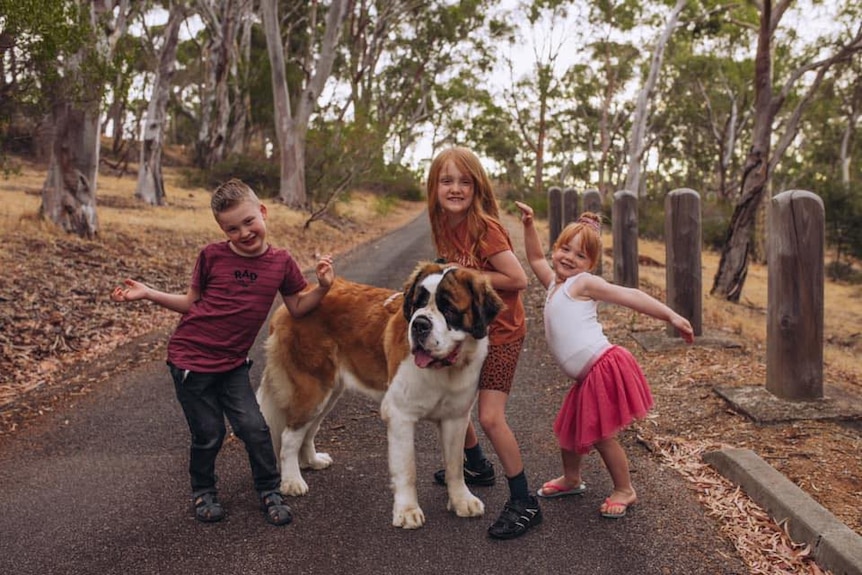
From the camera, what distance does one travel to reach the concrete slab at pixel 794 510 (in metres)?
3.12

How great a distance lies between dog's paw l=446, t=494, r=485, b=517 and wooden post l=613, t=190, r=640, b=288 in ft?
19.7

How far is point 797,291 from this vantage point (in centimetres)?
493

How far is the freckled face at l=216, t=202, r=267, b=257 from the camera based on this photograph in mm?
3682

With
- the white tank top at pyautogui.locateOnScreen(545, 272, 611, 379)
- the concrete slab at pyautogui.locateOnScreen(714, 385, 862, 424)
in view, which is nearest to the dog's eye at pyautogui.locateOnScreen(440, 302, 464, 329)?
the white tank top at pyautogui.locateOnScreen(545, 272, 611, 379)

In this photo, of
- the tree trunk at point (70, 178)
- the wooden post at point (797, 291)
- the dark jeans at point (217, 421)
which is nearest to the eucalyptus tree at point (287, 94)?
the tree trunk at point (70, 178)

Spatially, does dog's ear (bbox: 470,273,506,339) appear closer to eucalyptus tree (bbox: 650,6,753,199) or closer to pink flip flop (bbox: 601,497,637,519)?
pink flip flop (bbox: 601,497,637,519)

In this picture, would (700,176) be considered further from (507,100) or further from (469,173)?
(469,173)

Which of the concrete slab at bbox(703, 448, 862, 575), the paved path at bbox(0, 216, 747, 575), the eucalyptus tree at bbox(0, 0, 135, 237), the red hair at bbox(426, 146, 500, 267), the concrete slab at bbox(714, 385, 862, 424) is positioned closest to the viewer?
the concrete slab at bbox(703, 448, 862, 575)

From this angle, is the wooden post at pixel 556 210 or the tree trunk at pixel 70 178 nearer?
the tree trunk at pixel 70 178

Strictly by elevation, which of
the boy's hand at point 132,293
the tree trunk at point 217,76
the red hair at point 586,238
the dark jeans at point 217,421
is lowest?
the dark jeans at point 217,421

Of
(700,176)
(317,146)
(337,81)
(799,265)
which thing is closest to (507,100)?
(337,81)

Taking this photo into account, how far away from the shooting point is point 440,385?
3.54 meters

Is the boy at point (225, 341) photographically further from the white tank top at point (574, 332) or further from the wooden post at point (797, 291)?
the wooden post at point (797, 291)

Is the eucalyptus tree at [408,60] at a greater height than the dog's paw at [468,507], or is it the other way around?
the eucalyptus tree at [408,60]
